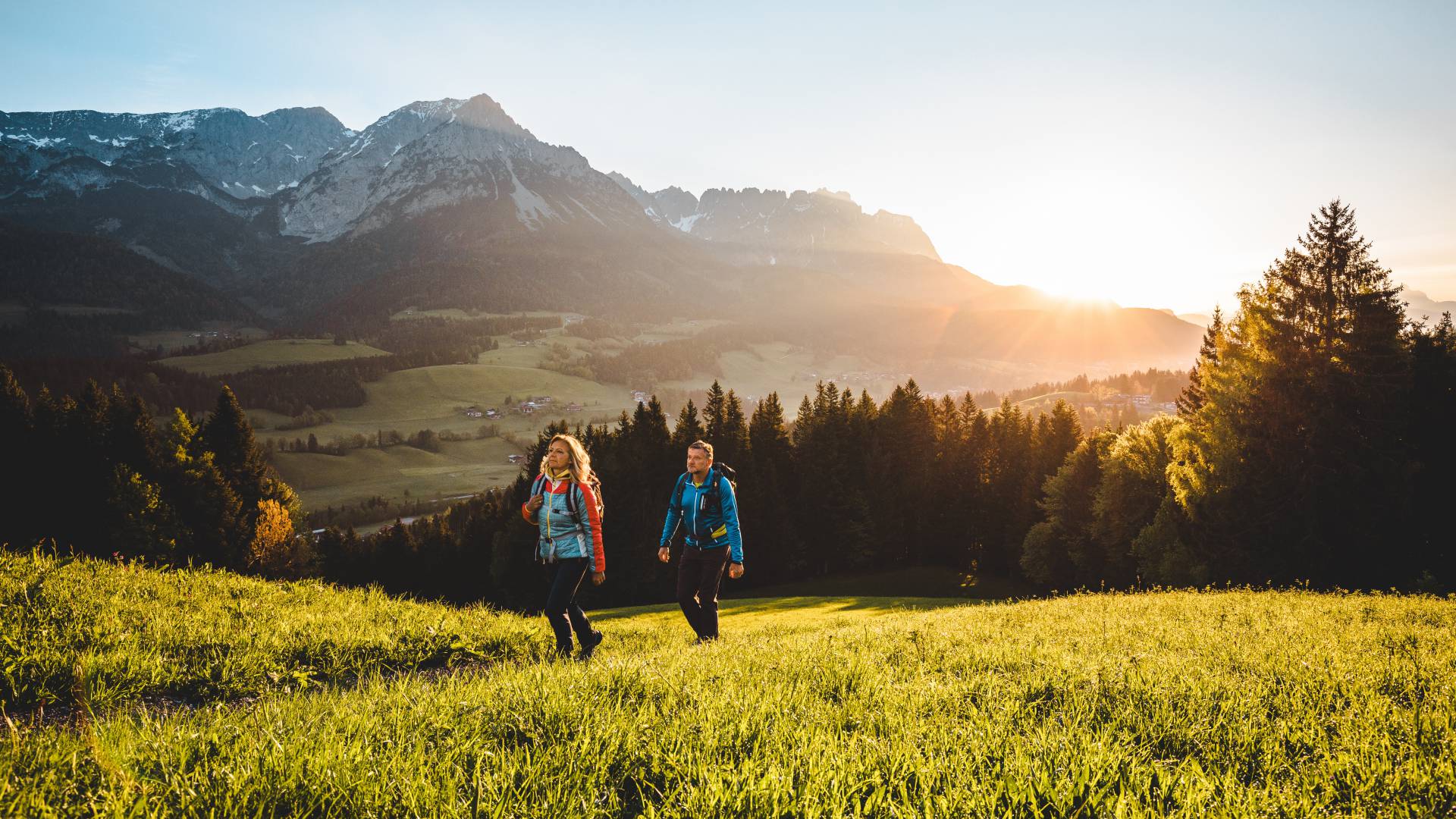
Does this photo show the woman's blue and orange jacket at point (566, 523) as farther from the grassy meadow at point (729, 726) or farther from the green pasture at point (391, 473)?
the green pasture at point (391, 473)

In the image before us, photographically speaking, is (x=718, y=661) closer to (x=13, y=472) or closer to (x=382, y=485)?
(x=13, y=472)

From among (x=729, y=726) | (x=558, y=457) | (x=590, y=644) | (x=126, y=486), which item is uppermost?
(x=558, y=457)

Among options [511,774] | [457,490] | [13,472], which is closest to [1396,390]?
[511,774]

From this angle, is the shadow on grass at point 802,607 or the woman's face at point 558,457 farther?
the shadow on grass at point 802,607

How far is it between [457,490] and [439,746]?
168 m

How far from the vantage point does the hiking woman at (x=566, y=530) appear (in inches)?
332

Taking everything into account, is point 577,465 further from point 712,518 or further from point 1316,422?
point 1316,422

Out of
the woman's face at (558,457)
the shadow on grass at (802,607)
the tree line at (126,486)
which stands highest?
the woman's face at (558,457)

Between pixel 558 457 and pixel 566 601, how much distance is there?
195 centimetres

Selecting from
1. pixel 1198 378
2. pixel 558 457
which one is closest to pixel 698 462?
pixel 558 457

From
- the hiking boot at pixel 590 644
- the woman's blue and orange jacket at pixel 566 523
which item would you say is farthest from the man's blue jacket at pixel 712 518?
the hiking boot at pixel 590 644

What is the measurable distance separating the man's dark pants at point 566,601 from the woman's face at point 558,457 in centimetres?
124

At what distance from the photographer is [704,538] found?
9.90 m

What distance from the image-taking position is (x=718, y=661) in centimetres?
595
